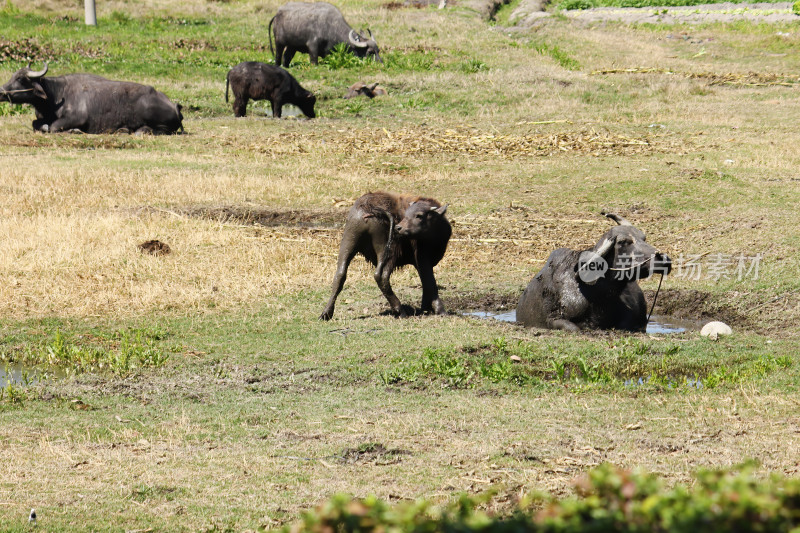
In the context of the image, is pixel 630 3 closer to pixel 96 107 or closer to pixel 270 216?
pixel 96 107

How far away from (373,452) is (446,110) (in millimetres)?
20242

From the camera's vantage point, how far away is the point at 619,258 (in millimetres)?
10148

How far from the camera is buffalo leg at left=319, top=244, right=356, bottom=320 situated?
10.7 metres

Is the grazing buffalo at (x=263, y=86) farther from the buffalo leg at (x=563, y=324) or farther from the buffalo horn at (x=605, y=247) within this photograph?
the buffalo horn at (x=605, y=247)

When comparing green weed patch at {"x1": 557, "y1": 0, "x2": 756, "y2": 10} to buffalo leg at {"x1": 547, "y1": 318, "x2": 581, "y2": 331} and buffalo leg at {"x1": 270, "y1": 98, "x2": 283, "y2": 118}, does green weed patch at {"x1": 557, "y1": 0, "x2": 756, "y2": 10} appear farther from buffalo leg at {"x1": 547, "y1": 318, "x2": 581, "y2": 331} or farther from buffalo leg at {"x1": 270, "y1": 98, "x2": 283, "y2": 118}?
buffalo leg at {"x1": 547, "y1": 318, "x2": 581, "y2": 331}

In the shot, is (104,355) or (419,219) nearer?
(104,355)

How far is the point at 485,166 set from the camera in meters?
19.9

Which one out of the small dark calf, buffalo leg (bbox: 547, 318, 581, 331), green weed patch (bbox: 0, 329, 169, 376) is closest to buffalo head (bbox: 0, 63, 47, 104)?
the small dark calf

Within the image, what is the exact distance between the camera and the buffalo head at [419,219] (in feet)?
33.3

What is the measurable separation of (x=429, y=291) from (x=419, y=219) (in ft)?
3.21

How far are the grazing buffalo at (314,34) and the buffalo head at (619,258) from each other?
76.9 ft

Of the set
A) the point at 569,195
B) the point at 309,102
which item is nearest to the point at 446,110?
the point at 309,102

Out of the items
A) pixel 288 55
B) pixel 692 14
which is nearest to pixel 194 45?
pixel 288 55

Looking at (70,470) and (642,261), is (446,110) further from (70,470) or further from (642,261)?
(70,470)
